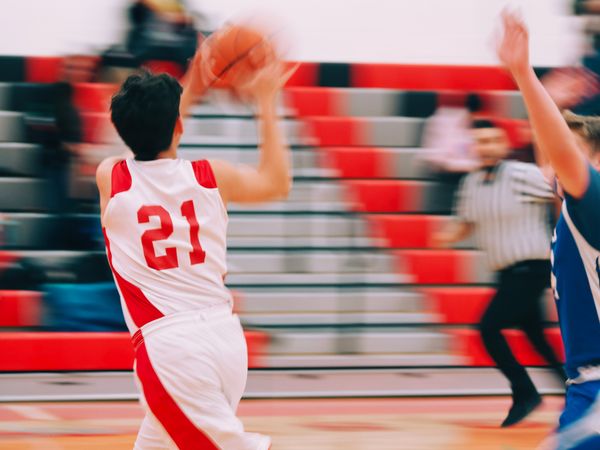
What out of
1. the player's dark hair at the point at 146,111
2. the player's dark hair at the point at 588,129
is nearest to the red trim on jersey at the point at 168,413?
the player's dark hair at the point at 146,111

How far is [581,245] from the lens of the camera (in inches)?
96.3

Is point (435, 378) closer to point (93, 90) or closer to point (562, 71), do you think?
point (562, 71)

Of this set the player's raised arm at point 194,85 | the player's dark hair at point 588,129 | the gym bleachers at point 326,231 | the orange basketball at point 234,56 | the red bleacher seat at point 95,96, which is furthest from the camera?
the red bleacher seat at point 95,96

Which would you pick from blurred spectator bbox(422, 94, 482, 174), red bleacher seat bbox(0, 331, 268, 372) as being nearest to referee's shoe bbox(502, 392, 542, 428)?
blurred spectator bbox(422, 94, 482, 174)

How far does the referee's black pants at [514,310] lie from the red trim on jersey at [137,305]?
2.97 m

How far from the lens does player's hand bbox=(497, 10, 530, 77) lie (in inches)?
89.8

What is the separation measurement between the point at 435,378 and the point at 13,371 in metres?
2.53

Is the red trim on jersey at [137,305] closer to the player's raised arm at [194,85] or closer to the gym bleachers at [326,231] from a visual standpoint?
the player's raised arm at [194,85]

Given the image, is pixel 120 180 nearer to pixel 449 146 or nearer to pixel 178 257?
pixel 178 257

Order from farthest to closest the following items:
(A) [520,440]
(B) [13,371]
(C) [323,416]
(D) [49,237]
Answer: (D) [49,237]
(B) [13,371]
(C) [323,416]
(A) [520,440]

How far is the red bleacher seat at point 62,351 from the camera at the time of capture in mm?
6215

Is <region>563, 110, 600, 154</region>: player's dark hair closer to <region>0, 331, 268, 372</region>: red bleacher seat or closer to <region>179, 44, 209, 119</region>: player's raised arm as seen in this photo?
<region>179, 44, 209, 119</region>: player's raised arm

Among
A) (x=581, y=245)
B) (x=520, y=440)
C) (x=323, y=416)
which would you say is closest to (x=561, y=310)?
(x=581, y=245)

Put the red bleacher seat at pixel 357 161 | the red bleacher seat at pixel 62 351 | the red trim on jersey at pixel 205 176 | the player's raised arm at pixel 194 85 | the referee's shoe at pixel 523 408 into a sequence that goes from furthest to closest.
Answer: the red bleacher seat at pixel 357 161 → the red bleacher seat at pixel 62 351 → the referee's shoe at pixel 523 408 → the player's raised arm at pixel 194 85 → the red trim on jersey at pixel 205 176
